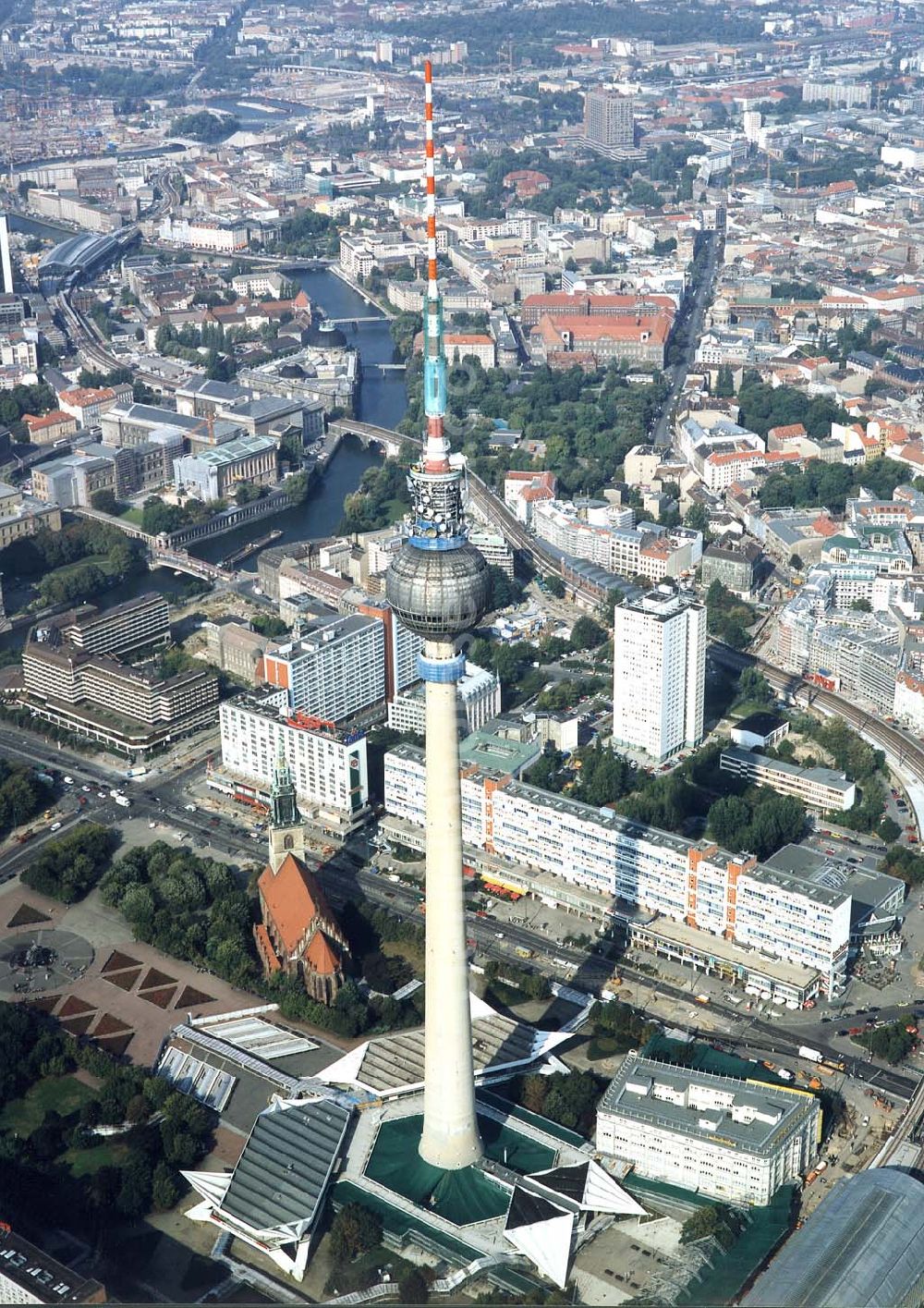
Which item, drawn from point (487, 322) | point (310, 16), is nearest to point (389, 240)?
point (487, 322)

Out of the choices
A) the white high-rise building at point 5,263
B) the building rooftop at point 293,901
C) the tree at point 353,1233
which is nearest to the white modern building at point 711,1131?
the tree at point 353,1233

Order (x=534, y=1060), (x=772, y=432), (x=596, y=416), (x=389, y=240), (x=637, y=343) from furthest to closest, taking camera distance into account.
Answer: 1. (x=389, y=240)
2. (x=637, y=343)
3. (x=596, y=416)
4. (x=772, y=432)
5. (x=534, y=1060)

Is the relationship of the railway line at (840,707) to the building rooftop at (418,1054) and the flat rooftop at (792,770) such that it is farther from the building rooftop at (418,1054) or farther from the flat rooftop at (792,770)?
the building rooftop at (418,1054)

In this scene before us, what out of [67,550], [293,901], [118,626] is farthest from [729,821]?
[67,550]

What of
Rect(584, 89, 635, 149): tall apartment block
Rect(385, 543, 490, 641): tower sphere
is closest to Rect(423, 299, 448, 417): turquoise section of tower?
Rect(385, 543, 490, 641): tower sphere

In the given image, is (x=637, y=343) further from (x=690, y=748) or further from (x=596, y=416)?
(x=690, y=748)
